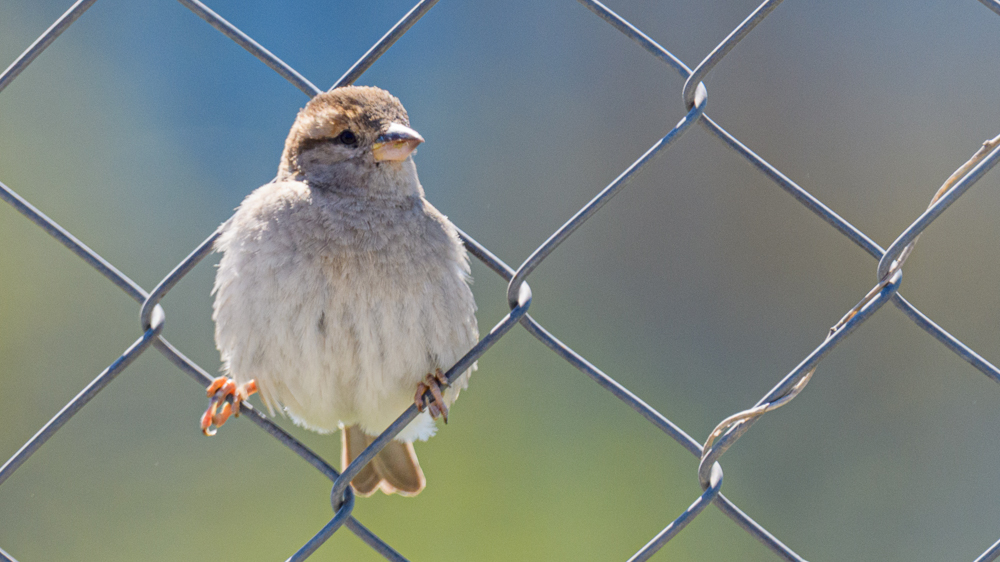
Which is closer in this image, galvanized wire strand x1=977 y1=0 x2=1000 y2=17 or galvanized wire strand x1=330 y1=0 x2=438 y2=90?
galvanized wire strand x1=977 y1=0 x2=1000 y2=17

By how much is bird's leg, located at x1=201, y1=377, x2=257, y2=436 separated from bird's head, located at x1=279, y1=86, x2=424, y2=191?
1.18ft

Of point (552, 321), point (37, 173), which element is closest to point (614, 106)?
point (552, 321)

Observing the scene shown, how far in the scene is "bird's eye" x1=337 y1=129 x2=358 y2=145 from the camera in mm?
1576

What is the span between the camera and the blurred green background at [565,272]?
3.27 m

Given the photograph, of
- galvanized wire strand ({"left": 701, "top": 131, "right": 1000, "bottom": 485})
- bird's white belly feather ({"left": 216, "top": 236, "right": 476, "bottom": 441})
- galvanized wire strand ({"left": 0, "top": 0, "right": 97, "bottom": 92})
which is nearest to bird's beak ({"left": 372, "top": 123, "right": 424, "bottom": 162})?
bird's white belly feather ({"left": 216, "top": 236, "right": 476, "bottom": 441})

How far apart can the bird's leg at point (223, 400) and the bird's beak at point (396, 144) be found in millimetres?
432

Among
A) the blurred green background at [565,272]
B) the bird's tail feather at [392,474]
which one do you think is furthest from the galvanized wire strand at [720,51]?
the blurred green background at [565,272]

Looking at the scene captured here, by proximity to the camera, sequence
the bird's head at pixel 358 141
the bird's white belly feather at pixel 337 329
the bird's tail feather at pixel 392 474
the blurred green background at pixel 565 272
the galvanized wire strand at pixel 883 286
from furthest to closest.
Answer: the blurred green background at pixel 565 272 → the bird's tail feather at pixel 392 474 → the bird's head at pixel 358 141 → the bird's white belly feather at pixel 337 329 → the galvanized wire strand at pixel 883 286

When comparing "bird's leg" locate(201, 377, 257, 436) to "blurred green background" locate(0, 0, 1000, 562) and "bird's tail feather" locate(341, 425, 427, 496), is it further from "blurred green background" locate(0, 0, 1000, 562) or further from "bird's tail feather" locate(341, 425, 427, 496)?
"blurred green background" locate(0, 0, 1000, 562)

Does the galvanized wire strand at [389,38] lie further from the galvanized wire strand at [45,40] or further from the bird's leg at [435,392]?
the bird's leg at [435,392]

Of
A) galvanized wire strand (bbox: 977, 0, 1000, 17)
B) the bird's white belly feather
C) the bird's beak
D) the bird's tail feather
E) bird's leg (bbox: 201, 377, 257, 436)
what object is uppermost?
galvanized wire strand (bbox: 977, 0, 1000, 17)

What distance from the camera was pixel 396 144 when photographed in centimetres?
156

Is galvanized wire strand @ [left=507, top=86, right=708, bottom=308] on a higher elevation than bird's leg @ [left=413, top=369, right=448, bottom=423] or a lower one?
higher

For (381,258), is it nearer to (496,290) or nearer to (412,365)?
(412,365)
